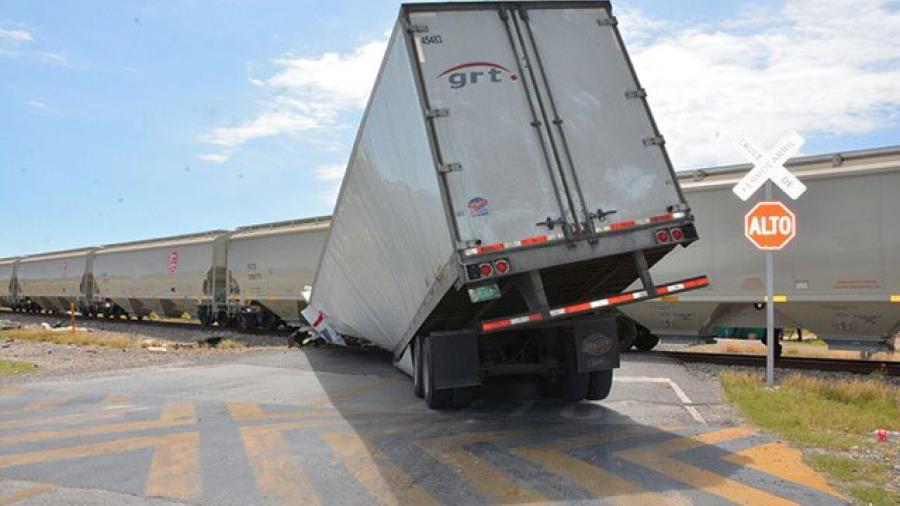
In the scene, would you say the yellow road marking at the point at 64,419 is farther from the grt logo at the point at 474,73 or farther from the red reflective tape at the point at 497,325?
the grt logo at the point at 474,73

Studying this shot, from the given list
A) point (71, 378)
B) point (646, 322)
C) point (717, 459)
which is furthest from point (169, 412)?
point (646, 322)

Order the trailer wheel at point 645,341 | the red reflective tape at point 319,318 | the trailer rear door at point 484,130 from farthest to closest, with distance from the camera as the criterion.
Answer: the red reflective tape at point 319,318 → the trailer wheel at point 645,341 → the trailer rear door at point 484,130

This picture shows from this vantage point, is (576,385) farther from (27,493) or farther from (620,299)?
(27,493)

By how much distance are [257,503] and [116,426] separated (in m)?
3.83

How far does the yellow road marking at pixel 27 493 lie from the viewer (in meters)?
5.22

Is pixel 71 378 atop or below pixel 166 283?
below

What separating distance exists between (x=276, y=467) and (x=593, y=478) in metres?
2.75

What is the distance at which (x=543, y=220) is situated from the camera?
6359 mm

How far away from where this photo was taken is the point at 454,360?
770 centimetres

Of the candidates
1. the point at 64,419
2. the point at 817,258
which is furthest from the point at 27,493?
the point at 817,258

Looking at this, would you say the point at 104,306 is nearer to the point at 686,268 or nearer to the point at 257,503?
the point at 686,268

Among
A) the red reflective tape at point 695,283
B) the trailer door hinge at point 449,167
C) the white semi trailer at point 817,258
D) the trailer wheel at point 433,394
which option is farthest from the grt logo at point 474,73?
the white semi trailer at point 817,258

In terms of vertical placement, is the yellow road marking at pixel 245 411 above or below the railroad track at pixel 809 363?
above

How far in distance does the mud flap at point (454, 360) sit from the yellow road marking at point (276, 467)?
1667 millimetres
